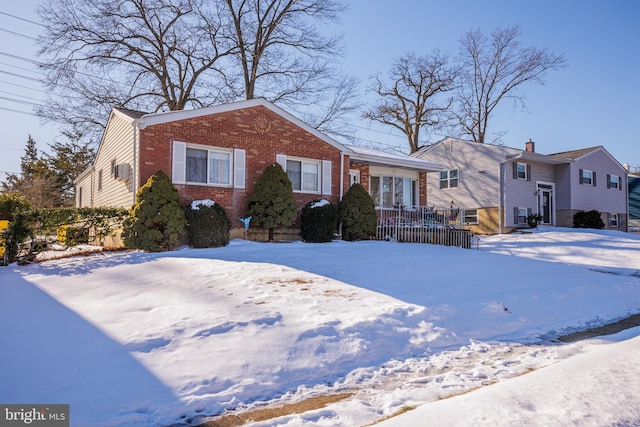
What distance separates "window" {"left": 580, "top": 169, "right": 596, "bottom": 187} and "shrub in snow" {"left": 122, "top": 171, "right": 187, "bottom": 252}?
24564 millimetres

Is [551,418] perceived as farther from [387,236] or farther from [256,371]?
[387,236]

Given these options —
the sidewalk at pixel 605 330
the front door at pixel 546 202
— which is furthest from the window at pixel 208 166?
the front door at pixel 546 202

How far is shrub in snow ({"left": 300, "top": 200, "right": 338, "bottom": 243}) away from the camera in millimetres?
12664

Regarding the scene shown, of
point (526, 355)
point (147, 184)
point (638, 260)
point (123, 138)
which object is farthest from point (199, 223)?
point (638, 260)

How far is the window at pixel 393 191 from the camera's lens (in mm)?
17328

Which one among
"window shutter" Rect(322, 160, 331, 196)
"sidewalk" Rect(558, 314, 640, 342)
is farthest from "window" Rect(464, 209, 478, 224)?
"sidewalk" Rect(558, 314, 640, 342)

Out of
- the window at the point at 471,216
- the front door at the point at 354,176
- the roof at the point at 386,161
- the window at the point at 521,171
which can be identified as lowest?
the window at the point at 471,216

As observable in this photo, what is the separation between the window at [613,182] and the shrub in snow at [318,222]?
23426 millimetres

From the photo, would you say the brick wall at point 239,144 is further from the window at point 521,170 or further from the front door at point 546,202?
the front door at point 546,202

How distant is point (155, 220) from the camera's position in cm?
1030

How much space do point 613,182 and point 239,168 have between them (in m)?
26.7

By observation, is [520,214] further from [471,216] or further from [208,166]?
[208,166]

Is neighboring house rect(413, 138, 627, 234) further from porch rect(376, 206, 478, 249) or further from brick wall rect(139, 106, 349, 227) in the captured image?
brick wall rect(139, 106, 349, 227)

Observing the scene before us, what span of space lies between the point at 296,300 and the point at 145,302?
2.02 m
